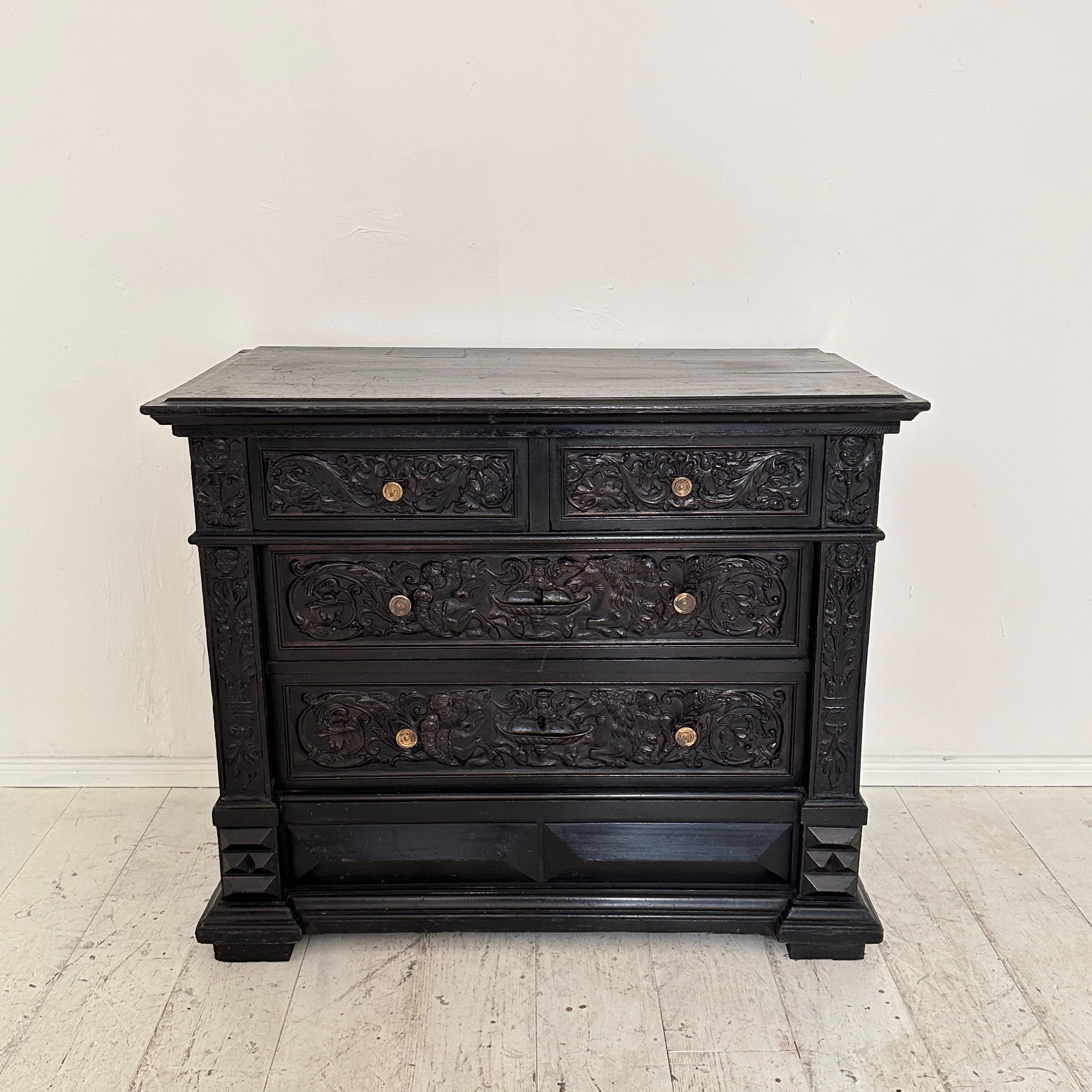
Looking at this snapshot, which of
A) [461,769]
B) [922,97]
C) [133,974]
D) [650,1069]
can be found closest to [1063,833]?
[650,1069]

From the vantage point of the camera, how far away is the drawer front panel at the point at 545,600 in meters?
1.92

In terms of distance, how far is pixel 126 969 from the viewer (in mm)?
2004

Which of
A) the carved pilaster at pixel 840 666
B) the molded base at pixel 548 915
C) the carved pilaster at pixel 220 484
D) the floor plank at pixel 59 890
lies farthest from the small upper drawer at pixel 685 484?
the floor plank at pixel 59 890

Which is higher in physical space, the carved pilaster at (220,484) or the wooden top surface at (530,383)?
the wooden top surface at (530,383)

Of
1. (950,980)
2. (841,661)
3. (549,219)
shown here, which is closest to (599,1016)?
(950,980)

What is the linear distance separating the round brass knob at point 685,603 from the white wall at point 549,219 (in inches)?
26.0

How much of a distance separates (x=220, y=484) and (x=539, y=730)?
0.69 metres

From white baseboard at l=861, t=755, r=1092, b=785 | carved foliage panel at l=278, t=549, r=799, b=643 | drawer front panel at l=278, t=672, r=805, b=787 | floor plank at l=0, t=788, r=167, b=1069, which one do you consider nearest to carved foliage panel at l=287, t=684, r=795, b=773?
drawer front panel at l=278, t=672, r=805, b=787

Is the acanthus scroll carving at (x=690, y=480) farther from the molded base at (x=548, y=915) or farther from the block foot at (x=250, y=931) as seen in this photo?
the block foot at (x=250, y=931)

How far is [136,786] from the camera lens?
2613mm

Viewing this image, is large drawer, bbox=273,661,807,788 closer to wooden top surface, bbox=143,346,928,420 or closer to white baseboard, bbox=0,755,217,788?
wooden top surface, bbox=143,346,928,420

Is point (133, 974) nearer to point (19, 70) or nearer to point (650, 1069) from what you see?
point (650, 1069)

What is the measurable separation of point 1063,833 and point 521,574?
1380mm

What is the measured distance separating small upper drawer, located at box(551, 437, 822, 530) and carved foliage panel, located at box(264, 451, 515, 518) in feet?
0.34
